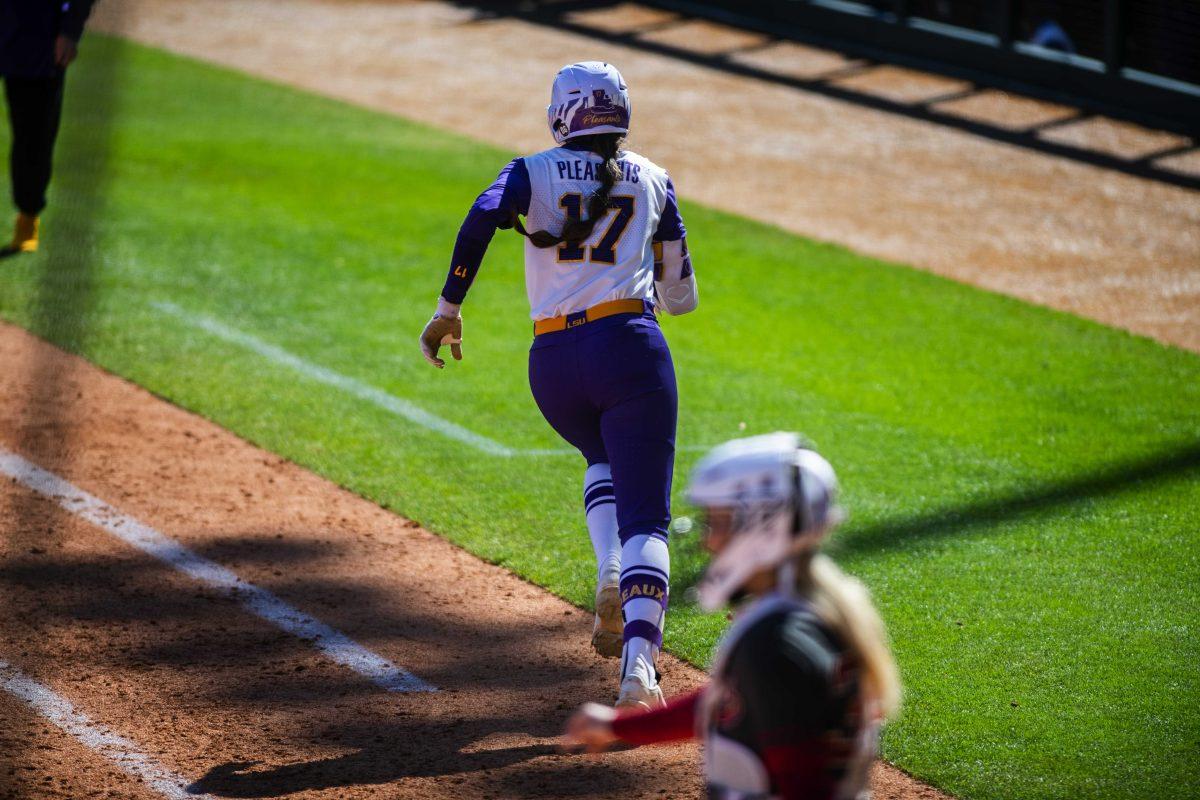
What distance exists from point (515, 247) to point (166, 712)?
23.1 ft

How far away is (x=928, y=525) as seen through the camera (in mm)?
6703

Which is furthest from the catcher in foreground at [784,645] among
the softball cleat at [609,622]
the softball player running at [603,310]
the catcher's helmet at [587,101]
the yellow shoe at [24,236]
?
the yellow shoe at [24,236]

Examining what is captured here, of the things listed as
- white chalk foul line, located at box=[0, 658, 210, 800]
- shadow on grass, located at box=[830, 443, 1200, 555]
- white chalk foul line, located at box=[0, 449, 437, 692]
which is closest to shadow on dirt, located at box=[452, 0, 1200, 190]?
shadow on grass, located at box=[830, 443, 1200, 555]

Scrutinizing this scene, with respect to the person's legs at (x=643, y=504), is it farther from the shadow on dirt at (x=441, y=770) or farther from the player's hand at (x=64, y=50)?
the player's hand at (x=64, y=50)

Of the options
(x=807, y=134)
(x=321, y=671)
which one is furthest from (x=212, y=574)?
(x=807, y=134)

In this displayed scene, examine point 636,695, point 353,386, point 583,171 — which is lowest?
point 353,386

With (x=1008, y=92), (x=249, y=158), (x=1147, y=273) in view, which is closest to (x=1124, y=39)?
(x=1008, y=92)

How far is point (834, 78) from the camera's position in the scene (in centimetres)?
1711

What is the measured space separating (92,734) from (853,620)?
298cm

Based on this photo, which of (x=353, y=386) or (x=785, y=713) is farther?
(x=353, y=386)

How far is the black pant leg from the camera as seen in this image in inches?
395

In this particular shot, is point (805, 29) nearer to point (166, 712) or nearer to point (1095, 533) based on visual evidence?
point (1095, 533)

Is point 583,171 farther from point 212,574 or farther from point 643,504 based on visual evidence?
point 212,574

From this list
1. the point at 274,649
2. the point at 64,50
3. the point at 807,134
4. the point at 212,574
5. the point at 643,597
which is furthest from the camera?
the point at 807,134
